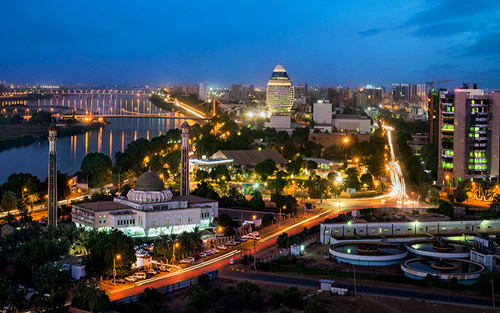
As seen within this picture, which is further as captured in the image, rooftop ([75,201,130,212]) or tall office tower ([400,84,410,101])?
tall office tower ([400,84,410,101])

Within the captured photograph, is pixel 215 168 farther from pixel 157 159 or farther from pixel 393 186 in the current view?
pixel 393 186

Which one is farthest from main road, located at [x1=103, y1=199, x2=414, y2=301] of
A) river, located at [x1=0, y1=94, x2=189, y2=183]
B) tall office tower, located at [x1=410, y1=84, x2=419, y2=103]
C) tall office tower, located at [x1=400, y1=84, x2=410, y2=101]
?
tall office tower, located at [x1=400, y1=84, x2=410, y2=101]

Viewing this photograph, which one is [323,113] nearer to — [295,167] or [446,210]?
[295,167]

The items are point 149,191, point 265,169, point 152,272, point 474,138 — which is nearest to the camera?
point 152,272

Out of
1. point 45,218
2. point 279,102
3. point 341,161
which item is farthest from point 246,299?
point 279,102

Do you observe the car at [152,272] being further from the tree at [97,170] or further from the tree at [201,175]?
the tree at [97,170]

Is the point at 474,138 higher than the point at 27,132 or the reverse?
the reverse

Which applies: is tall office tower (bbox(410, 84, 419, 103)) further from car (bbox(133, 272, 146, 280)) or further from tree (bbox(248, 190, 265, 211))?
car (bbox(133, 272, 146, 280))

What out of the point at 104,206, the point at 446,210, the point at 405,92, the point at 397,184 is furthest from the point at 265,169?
the point at 405,92
